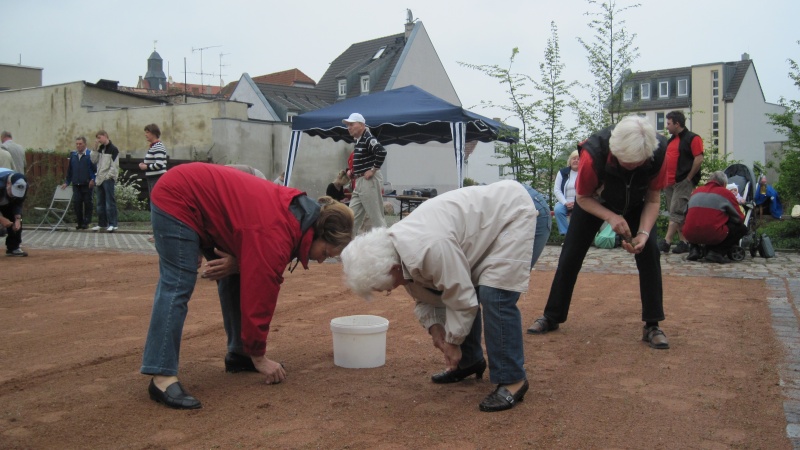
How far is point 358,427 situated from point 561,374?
1405 mm

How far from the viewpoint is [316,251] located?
3598mm

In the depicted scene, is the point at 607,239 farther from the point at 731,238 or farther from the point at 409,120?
the point at 409,120

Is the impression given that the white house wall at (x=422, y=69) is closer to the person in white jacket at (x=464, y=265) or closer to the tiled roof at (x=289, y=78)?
the tiled roof at (x=289, y=78)

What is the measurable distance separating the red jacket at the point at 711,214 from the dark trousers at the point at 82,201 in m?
11.1

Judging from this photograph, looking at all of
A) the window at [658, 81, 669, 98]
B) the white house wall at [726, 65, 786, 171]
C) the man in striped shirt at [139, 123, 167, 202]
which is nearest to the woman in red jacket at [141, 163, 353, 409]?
the man in striped shirt at [139, 123, 167, 202]

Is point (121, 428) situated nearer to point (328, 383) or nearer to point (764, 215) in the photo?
point (328, 383)

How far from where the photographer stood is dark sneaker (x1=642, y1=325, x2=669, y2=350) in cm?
466

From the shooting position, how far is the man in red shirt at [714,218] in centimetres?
893

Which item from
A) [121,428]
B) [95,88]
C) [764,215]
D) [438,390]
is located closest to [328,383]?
[438,390]

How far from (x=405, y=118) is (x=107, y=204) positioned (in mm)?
6092

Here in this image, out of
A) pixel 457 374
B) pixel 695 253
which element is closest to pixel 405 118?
pixel 695 253

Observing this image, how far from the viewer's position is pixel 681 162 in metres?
9.54

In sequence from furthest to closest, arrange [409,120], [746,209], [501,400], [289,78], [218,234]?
1. [289,78]
2. [409,120]
3. [746,209]
4. [218,234]
5. [501,400]

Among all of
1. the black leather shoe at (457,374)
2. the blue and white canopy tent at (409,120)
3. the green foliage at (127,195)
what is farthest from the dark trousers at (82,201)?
the black leather shoe at (457,374)
